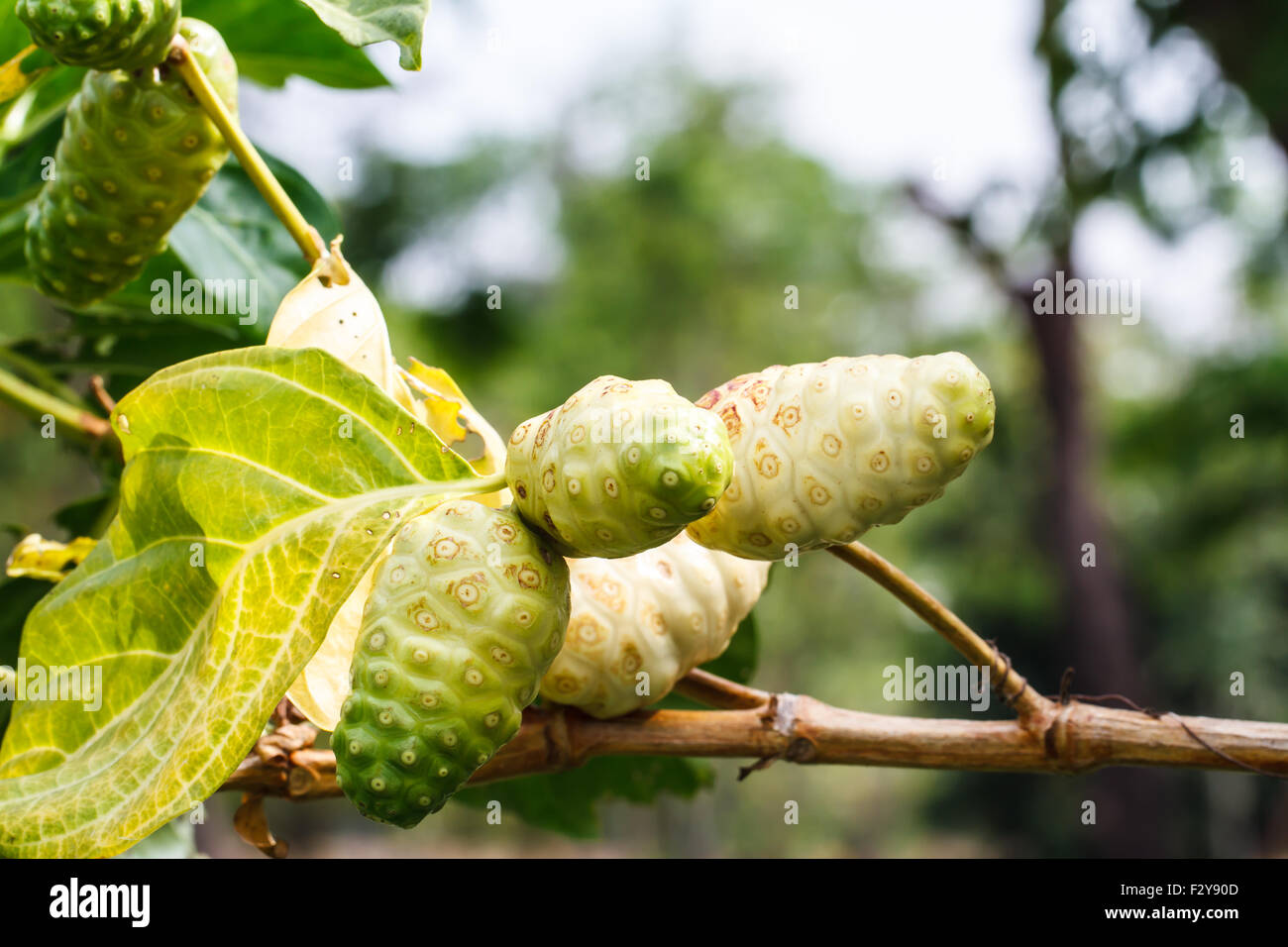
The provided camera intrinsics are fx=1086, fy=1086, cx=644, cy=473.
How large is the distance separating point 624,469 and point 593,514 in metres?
0.02

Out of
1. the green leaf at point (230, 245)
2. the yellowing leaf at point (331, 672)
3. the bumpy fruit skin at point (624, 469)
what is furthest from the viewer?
the green leaf at point (230, 245)

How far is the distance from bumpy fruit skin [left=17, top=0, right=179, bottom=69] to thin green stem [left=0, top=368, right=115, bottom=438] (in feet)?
0.99

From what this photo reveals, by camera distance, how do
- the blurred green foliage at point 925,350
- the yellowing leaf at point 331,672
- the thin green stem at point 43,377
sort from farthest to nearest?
the blurred green foliage at point 925,350, the thin green stem at point 43,377, the yellowing leaf at point 331,672

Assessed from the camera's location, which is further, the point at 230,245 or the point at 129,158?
the point at 230,245

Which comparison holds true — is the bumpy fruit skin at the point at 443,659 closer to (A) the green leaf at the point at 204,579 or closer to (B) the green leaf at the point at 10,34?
(A) the green leaf at the point at 204,579

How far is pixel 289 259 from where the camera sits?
0.71 m

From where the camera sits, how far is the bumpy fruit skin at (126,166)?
0.48 metres

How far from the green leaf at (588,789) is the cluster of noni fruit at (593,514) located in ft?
1.15

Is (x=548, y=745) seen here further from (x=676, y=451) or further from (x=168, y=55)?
(x=168, y=55)

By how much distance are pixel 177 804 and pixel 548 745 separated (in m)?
0.17

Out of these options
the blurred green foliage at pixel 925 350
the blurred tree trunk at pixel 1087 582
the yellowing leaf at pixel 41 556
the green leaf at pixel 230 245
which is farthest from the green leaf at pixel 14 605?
the blurred tree trunk at pixel 1087 582

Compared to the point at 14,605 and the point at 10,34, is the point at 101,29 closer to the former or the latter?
the point at 10,34

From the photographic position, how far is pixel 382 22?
46 centimetres

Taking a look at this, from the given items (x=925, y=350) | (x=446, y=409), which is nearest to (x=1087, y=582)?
(x=925, y=350)
